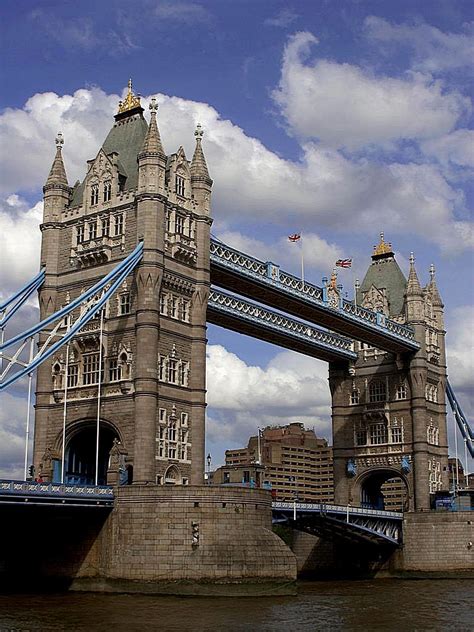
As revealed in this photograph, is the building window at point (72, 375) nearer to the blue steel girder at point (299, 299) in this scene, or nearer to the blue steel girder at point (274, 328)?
the blue steel girder at point (274, 328)

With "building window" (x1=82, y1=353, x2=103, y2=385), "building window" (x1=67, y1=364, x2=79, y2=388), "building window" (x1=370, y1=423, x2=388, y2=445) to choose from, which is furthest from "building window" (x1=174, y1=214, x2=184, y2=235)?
"building window" (x1=370, y1=423, x2=388, y2=445)

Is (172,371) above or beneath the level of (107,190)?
beneath

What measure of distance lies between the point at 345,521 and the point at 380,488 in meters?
20.8

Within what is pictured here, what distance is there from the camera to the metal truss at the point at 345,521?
7200 centimetres

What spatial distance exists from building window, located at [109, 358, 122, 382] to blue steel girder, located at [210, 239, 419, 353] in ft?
35.9

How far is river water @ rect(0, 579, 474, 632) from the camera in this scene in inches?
1559

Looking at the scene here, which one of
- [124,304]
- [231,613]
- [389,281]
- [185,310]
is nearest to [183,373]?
[185,310]

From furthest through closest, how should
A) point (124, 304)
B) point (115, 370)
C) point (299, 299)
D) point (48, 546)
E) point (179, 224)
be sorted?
1. point (299, 299)
2. point (179, 224)
3. point (124, 304)
4. point (115, 370)
5. point (48, 546)

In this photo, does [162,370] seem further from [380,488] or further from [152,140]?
[380,488]

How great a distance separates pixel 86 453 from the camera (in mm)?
64312

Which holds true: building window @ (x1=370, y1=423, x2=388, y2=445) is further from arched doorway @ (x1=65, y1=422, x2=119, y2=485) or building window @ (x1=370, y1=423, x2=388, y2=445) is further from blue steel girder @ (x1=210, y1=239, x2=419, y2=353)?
arched doorway @ (x1=65, y1=422, x2=119, y2=485)

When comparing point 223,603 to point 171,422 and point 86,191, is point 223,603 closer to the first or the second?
point 171,422

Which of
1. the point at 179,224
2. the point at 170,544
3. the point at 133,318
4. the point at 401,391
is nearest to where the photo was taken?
the point at 170,544

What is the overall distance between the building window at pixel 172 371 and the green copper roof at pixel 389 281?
38.8 m
